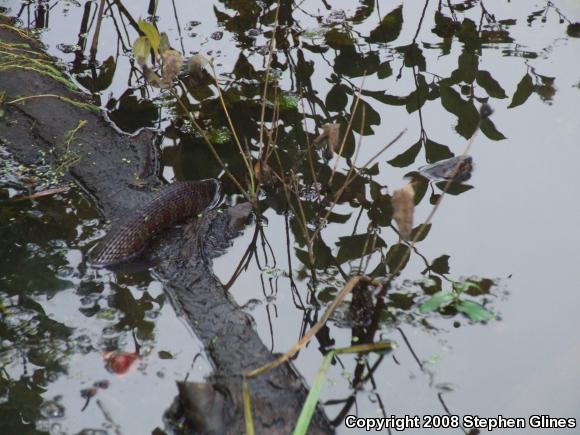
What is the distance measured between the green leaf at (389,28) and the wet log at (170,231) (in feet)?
5.55

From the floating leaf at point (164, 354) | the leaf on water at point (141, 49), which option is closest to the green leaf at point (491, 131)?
the leaf on water at point (141, 49)

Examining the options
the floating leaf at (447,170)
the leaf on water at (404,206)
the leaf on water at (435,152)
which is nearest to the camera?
the leaf on water at (404,206)

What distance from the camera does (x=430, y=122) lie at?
11.5 ft

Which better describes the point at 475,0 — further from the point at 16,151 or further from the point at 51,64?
the point at 16,151

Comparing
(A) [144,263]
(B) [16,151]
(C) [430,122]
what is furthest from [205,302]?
(C) [430,122]

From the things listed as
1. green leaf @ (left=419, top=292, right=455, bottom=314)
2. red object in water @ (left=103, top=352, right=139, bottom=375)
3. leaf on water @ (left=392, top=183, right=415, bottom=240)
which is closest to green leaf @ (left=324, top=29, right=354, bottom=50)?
green leaf @ (left=419, top=292, right=455, bottom=314)

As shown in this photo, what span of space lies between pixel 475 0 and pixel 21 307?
3608 mm

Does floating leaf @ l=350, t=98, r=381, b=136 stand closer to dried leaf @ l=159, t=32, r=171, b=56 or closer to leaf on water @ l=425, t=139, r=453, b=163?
leaf on water @ l=425, t=139, r=453, b=163

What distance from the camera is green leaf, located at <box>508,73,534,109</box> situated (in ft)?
11.9

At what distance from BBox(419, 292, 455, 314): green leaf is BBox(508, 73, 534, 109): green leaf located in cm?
171

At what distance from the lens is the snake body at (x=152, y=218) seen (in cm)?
266

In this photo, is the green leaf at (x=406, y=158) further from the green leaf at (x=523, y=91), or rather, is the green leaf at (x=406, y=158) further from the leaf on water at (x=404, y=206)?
the leaf on water at (x=404, y=206)

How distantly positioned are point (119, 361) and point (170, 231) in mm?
799

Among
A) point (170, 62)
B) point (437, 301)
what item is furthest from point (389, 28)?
point (437, 301)
